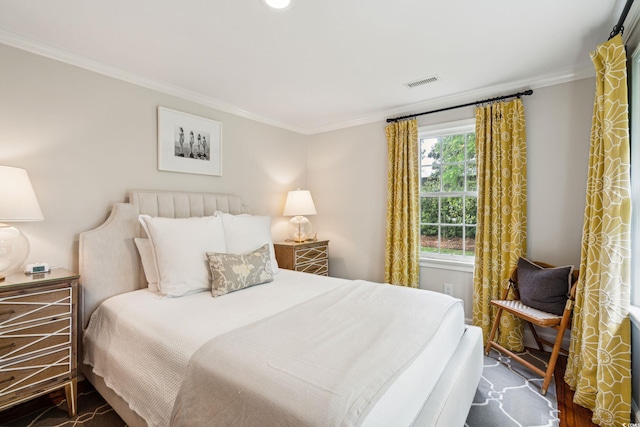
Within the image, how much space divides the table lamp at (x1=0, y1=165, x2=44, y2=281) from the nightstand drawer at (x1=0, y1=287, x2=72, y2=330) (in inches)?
7.6

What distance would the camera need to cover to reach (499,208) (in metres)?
2.73

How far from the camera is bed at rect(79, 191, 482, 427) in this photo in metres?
1.04

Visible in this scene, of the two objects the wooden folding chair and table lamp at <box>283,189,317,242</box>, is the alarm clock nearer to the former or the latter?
table lamp at <box>283,189,317,242</box>

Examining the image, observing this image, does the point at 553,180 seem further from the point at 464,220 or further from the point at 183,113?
the point at 183,113

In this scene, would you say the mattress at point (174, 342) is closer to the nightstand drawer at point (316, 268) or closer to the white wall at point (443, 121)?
the nightstand drawer at point (316, 268)

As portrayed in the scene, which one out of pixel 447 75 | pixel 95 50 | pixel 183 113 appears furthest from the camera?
pixel 183 113

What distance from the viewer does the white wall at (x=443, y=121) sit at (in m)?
2.48

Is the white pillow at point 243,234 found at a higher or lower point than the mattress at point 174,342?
higher

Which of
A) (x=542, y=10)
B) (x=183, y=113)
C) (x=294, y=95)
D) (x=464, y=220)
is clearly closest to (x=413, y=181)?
(x=464, y=220)

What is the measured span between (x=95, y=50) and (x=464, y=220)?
3.53 m

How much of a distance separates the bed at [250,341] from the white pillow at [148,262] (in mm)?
15

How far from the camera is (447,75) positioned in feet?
8.36

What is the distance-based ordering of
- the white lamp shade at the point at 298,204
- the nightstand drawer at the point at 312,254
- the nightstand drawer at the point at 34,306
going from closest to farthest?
the nightstand drawer at the point at 34,306 → the nightstand drawer at the point at 312,254 → the white lamp shade at the point at 298,204

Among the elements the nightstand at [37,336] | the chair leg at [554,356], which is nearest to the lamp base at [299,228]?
the nightstand at [37,336]
